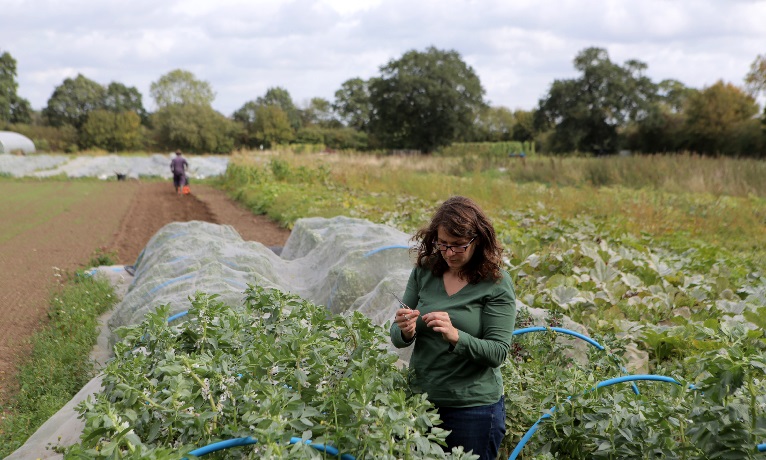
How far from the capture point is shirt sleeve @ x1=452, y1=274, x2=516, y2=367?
7.01ft

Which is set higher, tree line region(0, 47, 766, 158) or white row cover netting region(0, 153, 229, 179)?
tree line region(0, 47, 766, 158)

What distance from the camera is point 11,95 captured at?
54438 millimetres

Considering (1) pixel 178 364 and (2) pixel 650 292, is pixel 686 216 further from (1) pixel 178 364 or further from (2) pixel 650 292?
(1) pixel 178 364

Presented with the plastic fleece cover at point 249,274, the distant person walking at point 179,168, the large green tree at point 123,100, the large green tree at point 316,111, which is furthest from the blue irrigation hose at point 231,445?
the large green tree at point 316,111

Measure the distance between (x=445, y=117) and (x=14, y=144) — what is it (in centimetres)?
2845

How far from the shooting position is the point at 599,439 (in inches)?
90.4

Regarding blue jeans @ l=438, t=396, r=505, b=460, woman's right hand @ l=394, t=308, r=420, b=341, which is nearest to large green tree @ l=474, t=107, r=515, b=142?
blue jeans @ l=438, t=396, r=505, b=460

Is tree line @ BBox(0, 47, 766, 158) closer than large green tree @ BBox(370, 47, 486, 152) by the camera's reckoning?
Yes

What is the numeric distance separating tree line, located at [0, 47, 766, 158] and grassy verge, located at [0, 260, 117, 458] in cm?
2389

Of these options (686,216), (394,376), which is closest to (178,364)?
(394,376)

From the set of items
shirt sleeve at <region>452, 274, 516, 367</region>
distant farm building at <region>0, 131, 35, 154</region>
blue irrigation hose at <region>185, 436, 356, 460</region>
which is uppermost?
distant farm building at <region>0, 131, 35, 154</region>

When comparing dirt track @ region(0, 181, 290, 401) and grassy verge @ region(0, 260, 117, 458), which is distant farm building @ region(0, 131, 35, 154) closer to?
dirt track @ region(0, 181, 290, 401)

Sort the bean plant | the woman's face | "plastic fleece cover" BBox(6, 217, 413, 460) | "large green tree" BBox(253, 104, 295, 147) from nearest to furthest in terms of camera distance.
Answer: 1. the bean plant
2. the woman's face
3. "plastic fleece cover" BBox(6, 217, 413, 460)
4. "large green tree" BBox(253, 104, 295, 147)

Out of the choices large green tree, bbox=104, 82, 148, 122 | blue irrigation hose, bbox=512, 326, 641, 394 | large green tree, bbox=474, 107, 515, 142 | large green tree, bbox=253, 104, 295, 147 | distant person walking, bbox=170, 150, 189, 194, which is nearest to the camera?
blue irrigation hose, bbox=512, 326, 641, 394
